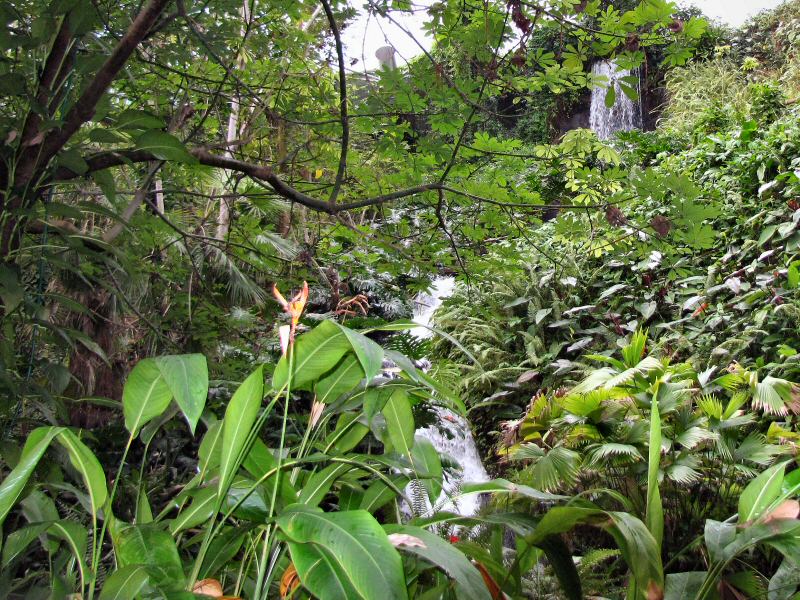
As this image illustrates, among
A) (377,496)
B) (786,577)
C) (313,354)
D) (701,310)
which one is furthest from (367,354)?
(701,310)

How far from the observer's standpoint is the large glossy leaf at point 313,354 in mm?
918

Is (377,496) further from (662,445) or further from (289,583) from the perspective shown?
(662,445)

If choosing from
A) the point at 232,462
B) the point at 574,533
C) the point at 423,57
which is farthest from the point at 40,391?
the point at 574,533

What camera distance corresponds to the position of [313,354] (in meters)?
0.93

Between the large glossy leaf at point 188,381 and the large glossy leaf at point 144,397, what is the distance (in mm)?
112

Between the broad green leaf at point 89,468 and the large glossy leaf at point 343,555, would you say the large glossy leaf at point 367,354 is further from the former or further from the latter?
the broad green leaf at point 89,468

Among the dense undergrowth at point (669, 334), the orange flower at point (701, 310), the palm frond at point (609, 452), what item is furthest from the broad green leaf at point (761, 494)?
the orange flower at point (701, 310)

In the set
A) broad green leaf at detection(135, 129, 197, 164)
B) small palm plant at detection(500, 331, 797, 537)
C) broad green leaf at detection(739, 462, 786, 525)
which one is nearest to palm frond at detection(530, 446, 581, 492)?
small palm plant at detection(500, 331, 797, 537)

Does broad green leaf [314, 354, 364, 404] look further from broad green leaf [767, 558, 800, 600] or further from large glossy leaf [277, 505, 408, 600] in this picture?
broad green leaf [767, 558, 800, 600]

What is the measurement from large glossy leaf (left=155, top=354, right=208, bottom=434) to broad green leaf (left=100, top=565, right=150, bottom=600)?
20 centimetres

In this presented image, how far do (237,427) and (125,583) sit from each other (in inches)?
9.5

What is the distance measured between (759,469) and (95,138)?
11.3 ft

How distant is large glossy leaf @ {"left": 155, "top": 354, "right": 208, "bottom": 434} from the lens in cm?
81

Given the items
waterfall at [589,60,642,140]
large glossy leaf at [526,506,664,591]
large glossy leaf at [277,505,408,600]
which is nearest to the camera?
large glossy leaf at [277,505,408,600]
